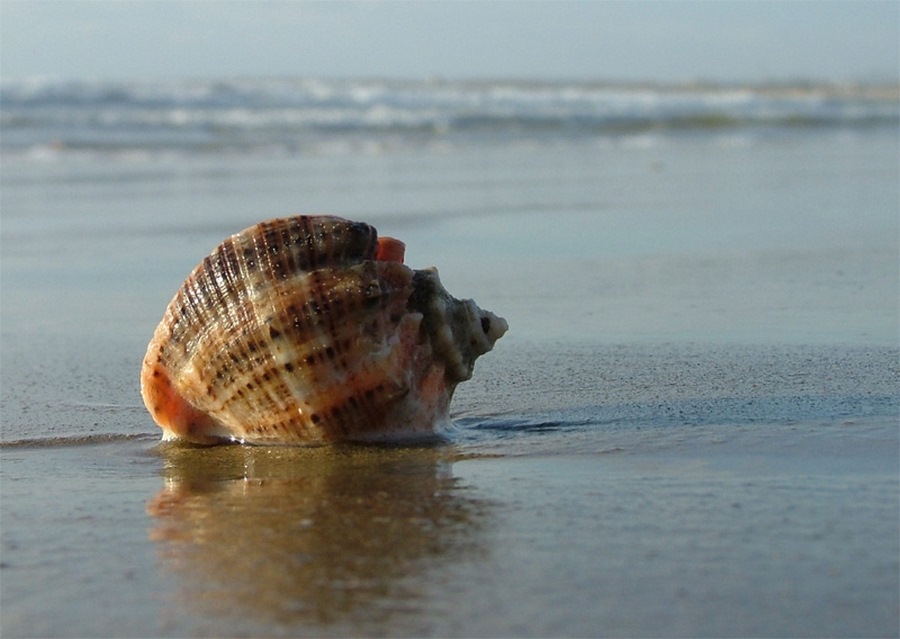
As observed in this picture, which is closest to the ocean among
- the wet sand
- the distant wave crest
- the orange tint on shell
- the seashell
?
the wet sand

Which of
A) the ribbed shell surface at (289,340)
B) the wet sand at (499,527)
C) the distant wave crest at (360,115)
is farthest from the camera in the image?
the distant wave crest at (360,115)

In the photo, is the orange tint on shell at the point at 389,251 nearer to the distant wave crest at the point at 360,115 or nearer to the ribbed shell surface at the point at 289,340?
the ribbed shell surface at the point at 289,340

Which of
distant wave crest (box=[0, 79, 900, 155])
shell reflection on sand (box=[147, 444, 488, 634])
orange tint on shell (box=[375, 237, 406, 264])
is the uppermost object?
distant wave crest (box=[0, 79, 900, 155])

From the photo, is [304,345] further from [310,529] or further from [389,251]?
[310,529]

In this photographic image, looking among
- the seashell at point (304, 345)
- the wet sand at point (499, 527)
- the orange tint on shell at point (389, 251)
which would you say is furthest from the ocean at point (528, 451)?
the orange tint on shell at point (389, 251)

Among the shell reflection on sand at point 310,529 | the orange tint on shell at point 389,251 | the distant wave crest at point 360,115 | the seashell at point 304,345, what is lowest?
the shell reflection on sand at point 310,529

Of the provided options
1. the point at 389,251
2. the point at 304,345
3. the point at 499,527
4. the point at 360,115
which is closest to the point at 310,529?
the point at 499,527

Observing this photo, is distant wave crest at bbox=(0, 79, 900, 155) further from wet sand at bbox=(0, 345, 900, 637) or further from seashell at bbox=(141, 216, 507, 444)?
wet sand at bbox=(0, 345, 900, 637)
